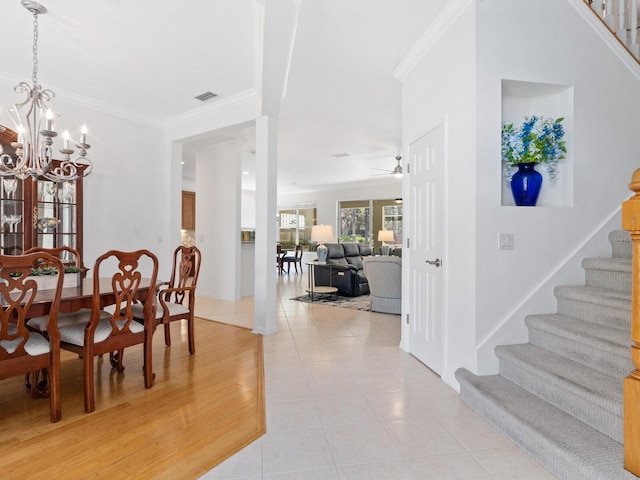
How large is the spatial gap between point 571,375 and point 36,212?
→ 494 centimetres

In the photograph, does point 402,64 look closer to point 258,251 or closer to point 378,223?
point 258,251

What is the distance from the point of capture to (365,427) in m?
2.04

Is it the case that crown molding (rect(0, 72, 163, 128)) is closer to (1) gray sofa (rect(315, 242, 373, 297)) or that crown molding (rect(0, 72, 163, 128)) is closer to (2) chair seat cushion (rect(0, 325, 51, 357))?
(2) chair seat cushion (rect(0, 325, 51, 357))

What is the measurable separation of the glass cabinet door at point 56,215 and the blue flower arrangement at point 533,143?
4.57m

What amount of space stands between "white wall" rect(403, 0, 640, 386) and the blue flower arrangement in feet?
0.35

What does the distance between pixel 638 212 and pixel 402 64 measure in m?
2.56

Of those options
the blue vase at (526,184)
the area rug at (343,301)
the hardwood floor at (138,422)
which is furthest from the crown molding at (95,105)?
the blue vase at (526,184)

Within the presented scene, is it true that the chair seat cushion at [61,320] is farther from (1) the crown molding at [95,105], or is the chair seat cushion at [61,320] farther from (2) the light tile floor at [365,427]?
(1) the crown molding at [95,105]

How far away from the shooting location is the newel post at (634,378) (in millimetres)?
1379

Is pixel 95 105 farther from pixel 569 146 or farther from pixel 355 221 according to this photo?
pixel 355 221

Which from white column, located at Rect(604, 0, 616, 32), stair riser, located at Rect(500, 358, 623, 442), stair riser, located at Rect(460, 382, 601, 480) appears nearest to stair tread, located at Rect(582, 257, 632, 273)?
stair riser, located at Rect(500, 358, 623, 442)

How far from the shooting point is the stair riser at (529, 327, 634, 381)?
5.94 feet

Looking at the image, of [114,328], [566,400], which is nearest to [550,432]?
[566,400]

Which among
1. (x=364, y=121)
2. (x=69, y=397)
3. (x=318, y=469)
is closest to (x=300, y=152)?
(x=364, y=121)
